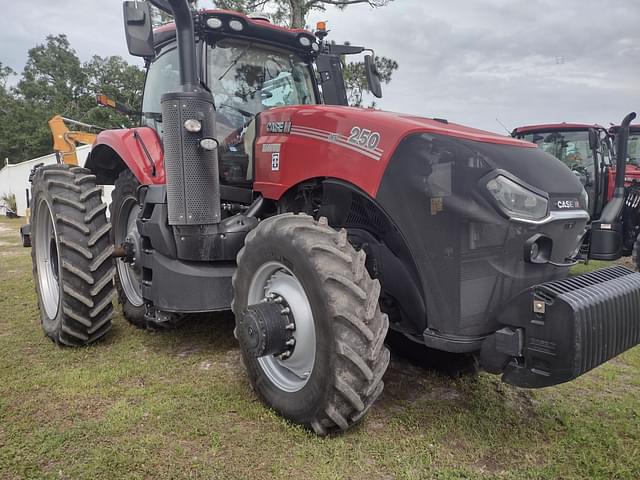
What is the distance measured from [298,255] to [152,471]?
1.14 m

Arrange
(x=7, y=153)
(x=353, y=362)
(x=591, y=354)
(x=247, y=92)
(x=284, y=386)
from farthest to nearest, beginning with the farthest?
(x=7, y=153) → (x=247, y=92) → (x=284, y=386) → (x=353, y=362) → (x=591, y=354)

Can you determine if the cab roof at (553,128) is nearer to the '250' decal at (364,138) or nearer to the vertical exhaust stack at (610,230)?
the vertical exhaust stack at (610,230)

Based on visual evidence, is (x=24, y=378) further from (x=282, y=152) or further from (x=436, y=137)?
(x=436, y=137)

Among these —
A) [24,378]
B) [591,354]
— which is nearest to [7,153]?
[24,378]

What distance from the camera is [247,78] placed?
3.47m

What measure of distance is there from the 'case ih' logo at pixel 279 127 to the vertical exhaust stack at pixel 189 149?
352 mm

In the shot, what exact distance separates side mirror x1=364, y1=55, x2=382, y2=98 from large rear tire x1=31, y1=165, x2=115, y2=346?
223 cm

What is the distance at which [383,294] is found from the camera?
259 cm

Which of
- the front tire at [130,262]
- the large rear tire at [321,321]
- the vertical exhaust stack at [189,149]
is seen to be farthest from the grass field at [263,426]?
the vertical exhaust stack at [189,149]

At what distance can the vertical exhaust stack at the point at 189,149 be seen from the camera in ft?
9.37

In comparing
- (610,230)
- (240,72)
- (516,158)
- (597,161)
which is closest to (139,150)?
(240,72)

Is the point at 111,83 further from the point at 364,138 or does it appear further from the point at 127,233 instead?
the point at 364,138

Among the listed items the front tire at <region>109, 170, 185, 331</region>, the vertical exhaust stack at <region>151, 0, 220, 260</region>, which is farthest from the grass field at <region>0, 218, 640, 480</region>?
the vertical exhaust stack at <region>151, 0, 220, 260</region>

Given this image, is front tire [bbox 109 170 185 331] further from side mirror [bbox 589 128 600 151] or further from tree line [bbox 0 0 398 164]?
tree line [bbox 0 0 398 164]
